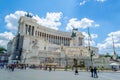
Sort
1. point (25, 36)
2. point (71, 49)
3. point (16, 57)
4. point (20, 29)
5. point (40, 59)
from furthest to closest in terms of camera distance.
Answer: point (20, 29)
point (71, 49)
point (25, 36)
point (16, 57)
point (40, 59)

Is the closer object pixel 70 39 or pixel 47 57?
pixel 47 57

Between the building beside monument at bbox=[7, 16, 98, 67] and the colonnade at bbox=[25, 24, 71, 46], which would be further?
the colonnade at bbox=[25, 24, 71, 46]

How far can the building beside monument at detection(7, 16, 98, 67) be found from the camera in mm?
62347

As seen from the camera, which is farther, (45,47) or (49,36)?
(49,36)

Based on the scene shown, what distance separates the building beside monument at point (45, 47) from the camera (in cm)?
6235

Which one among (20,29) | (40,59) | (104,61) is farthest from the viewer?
(20,29)

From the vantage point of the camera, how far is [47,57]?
61688 millimetres

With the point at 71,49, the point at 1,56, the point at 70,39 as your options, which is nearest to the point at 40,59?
the point at 71,49

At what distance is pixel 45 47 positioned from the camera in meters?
83.9

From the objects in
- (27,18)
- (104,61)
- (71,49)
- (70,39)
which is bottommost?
(104,61)

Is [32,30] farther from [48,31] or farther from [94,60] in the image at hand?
[94,60]

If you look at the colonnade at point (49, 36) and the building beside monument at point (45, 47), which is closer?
the building beside monument at point (45, 47)

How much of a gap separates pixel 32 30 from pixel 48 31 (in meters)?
13.5

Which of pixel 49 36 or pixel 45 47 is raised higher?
pixel 49 36
